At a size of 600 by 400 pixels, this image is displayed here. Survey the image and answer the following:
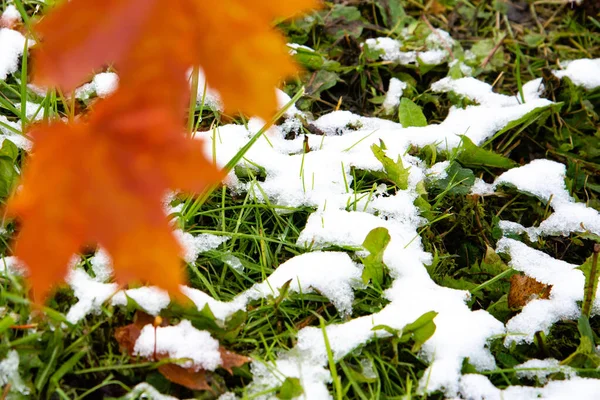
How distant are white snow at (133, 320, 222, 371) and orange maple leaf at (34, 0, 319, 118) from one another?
1.55 feet

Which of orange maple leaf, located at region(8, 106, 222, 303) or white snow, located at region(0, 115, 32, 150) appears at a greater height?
orange maple leaf, located at region(8, 106, 222, 303)

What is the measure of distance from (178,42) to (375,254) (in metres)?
0.65

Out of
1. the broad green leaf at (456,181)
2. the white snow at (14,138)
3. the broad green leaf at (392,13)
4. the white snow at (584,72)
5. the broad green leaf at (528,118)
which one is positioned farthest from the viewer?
the broad green leaf at (392,13)

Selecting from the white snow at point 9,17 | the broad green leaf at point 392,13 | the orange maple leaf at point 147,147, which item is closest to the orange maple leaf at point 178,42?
the orange maple leaf at point 147,147

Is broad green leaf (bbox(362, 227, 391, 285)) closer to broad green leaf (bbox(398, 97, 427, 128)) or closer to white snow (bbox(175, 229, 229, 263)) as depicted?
white snow (bbox(175, 229, 229, 263))

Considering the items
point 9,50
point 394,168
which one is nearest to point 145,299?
point 394,168

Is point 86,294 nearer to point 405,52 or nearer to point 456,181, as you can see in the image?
point 456,181

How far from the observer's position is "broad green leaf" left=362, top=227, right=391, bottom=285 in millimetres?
1087

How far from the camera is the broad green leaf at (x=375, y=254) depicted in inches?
42.8

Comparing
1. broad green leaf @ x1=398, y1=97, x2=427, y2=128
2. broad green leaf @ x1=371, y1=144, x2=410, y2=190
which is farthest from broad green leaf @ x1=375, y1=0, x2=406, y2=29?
broad green leaf @ x1=371, y1=144, x2=410, y2=190

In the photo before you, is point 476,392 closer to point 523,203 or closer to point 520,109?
point 523,203

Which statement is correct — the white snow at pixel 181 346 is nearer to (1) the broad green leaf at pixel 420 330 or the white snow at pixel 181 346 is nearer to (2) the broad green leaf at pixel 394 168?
(1) the broad green leaf at pixel 420 330

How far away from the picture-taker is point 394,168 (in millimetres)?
1286

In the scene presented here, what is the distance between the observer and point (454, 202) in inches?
52.8
